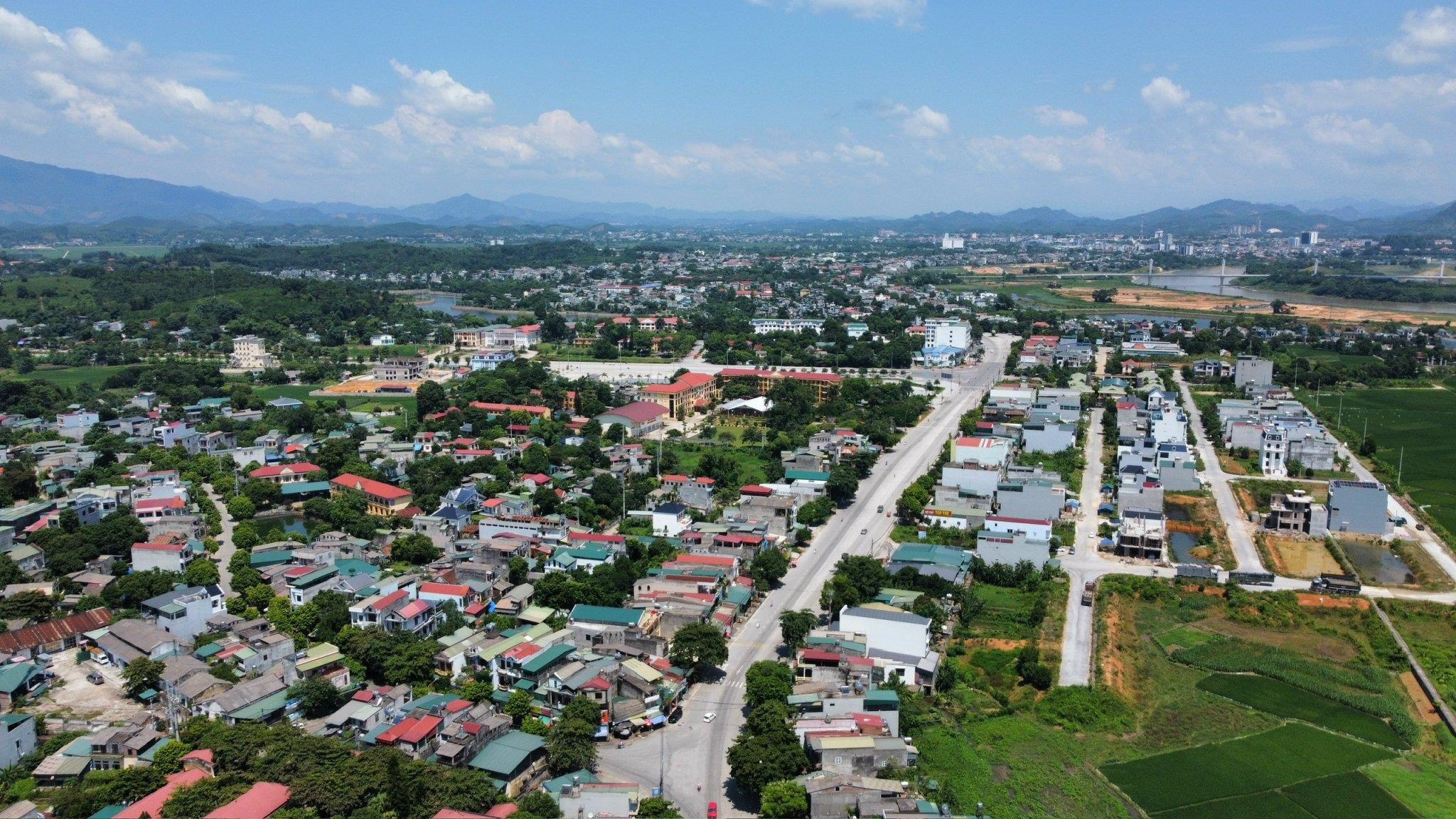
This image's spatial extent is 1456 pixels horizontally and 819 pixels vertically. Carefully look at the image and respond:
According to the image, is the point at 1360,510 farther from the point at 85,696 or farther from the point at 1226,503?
the point at 85,696

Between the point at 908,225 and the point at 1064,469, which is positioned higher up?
the point at 908,225

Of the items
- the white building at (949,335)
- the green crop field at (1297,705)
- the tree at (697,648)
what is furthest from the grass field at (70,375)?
the green crop field at (1297,705)

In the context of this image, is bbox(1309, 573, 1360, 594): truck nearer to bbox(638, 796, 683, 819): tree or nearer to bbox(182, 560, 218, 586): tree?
bbox(638, 796, 683, 819): tree

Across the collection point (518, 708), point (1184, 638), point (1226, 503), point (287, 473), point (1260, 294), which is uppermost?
point (1260, 294)

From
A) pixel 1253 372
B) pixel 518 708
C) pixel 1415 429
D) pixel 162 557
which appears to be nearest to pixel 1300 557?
pixel 1415 429

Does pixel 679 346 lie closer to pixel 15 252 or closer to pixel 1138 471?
pixel 1138 471

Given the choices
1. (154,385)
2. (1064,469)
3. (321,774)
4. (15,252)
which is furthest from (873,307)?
(15,252)

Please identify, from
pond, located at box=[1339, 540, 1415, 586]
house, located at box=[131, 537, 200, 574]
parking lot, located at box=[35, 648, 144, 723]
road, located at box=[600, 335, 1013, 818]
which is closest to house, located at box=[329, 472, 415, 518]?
house, located at box=[131, 537, 200, 574]
